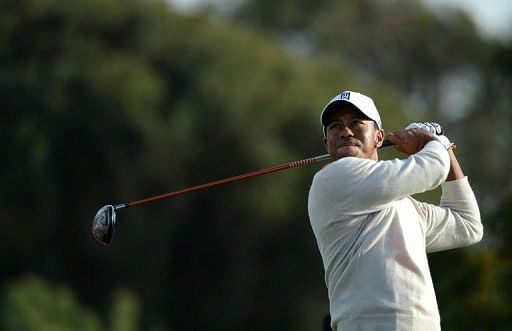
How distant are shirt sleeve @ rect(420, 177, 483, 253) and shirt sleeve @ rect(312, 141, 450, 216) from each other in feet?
1.19

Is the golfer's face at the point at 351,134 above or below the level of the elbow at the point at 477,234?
above

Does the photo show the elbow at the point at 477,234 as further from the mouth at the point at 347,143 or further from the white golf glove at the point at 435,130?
the mouth at the point at 347,143

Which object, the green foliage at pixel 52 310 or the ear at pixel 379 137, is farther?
the green foliage at pixel 52 310

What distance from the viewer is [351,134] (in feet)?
17.9

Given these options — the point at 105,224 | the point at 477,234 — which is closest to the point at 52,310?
the point at 105,224

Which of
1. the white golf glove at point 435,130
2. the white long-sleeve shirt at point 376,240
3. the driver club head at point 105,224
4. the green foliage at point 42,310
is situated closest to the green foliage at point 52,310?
the green foliage at point 42,310

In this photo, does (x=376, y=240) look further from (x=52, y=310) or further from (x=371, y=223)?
(x=52, y=310)

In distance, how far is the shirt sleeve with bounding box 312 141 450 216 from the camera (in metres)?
5.18

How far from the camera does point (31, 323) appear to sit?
65.7ft

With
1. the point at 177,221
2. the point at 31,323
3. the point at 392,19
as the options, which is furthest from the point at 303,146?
the point at 392,19

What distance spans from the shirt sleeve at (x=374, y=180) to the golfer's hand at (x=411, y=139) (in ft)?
0.57

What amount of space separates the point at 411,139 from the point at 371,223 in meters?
0.47

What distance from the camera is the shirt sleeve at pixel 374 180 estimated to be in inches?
204

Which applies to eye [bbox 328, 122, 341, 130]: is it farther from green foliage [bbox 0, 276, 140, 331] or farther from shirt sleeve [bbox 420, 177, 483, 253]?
green foliage [bbox 0, 276, 140, 331]
